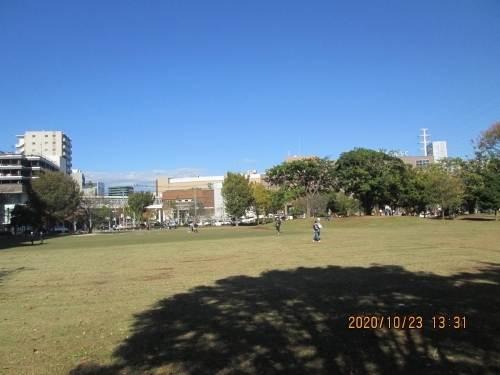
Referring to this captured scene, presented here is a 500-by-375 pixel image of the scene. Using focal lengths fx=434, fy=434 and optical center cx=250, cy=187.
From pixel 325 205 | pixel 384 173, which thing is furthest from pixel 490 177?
pixel 325 205

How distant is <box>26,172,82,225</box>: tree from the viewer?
69.8 m

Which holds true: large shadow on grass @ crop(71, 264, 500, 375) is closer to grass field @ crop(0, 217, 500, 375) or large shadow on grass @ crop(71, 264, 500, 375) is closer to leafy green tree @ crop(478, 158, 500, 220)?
grass field @ crop(0, 217, 500, 375)

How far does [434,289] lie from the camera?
9781 millimetres

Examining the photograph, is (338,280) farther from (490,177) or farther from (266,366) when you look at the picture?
(490,177)

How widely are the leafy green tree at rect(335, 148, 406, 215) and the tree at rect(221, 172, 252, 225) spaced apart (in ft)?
71.6

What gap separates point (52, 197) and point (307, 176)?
43.0 m

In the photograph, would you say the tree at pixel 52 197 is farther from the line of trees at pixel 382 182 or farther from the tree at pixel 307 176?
the tree at pixel 307 176

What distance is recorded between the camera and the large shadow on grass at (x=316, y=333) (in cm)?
550

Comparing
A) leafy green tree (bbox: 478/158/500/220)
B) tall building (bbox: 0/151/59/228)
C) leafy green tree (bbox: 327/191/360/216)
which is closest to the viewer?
leafy green tree (bbox: 478/158/500/220)

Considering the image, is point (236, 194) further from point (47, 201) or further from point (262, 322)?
point (262, 322)

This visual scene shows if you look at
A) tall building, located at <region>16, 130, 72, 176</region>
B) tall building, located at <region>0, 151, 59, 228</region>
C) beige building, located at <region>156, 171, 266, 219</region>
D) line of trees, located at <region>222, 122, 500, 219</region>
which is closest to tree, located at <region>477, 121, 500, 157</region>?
line of trees, located at <region>222, 122, 500, 219</region>

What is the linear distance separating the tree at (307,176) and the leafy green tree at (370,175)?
4195mm

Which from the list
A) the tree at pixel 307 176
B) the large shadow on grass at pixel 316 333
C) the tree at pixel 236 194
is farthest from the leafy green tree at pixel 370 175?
the large shadow on grass at pixel 316 333

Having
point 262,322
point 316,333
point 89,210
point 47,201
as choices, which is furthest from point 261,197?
point 316,333
